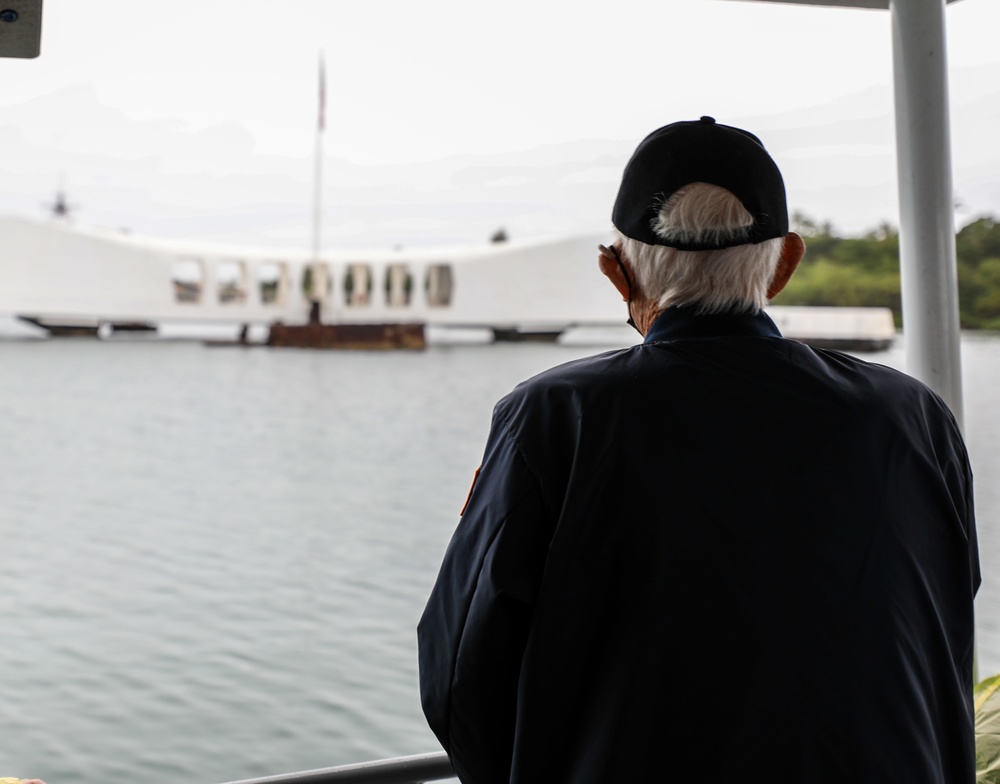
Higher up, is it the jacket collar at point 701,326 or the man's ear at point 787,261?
the man's ear at point 787,261

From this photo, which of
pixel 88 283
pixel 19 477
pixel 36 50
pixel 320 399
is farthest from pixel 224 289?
pixel 36 50

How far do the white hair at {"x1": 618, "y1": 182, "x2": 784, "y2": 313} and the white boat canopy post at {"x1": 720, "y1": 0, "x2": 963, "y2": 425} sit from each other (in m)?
0.96

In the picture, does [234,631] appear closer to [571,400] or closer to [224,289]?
[571,400]

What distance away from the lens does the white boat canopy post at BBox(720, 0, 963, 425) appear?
160cm

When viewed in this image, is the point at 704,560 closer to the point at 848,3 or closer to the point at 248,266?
the point at 848,3

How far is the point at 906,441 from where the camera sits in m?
0.72

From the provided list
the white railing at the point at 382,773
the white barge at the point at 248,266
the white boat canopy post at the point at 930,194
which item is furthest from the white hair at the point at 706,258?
the white barge at the point at 248,266

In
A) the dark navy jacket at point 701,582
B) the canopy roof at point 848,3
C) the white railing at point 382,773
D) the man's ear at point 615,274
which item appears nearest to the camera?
the dark navy jacket at point 701,582

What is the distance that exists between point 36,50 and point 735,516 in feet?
3.22

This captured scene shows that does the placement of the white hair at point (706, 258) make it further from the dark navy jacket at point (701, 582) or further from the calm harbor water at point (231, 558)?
the calm harbor water at point (231, 558)

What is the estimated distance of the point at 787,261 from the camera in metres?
0.80

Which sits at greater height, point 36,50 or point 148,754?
point 36,50

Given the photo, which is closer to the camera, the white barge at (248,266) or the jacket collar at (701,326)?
the jacket collar at (701,326)

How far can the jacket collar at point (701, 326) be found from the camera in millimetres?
735
